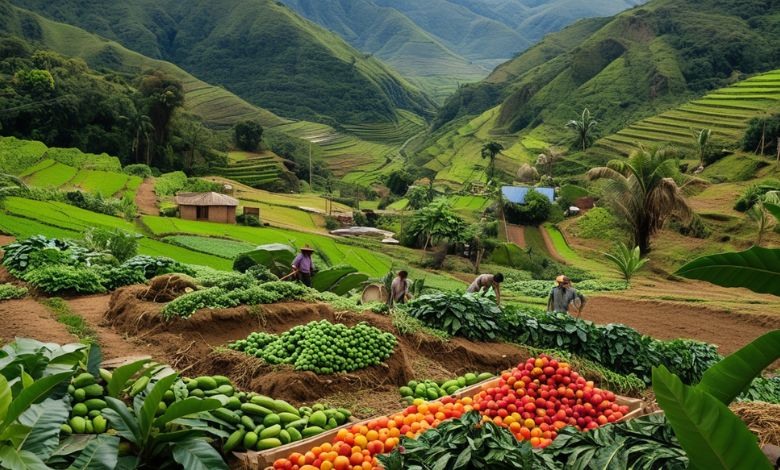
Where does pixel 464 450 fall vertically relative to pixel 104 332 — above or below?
above

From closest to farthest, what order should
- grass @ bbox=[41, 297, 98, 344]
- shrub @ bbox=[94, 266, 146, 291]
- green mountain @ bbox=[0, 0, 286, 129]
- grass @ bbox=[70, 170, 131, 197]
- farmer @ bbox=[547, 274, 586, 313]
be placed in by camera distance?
grass @ bbox=[41, 297, 98, 344] → farmer @ bbox=[547, 274, 586, 313] → shrub @ bbox=[94, 266, 146, 291] → grass @ bbox=[70, 170, 131, 197] → green mountain @ bbox=[0, 0, 286, 129]

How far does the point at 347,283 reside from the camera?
13031 millimetres

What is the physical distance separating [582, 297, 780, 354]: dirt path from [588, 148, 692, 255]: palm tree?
315 inches

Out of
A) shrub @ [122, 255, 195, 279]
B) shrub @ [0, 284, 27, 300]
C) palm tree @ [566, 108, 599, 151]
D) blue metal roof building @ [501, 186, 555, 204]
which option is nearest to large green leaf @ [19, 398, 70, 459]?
shrub @ [0, 284, 27, 300]

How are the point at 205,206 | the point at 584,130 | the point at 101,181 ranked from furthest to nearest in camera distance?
the point at 584,130 < the point at 101,181 < the point at 205,206

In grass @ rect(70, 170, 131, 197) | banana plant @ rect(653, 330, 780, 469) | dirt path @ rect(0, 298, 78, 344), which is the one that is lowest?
grass @ rect(70, 170, 131, 197)

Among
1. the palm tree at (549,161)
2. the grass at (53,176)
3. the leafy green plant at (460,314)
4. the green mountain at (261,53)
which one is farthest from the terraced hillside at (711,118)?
the green mountain at (261,53)

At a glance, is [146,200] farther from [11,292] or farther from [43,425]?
[43,425]

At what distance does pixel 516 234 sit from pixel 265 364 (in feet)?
109

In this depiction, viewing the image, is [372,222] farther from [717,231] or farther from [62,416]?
[62,416]

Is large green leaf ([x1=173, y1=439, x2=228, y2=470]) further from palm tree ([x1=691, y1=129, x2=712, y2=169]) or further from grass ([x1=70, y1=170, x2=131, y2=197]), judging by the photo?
palm tree ([x1=691, y1=129, x2=712, y2=169])

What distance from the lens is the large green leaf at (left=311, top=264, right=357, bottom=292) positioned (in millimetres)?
12602

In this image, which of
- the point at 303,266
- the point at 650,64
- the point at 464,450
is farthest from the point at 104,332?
the point at 650,64

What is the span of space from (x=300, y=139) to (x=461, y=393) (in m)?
92.0
